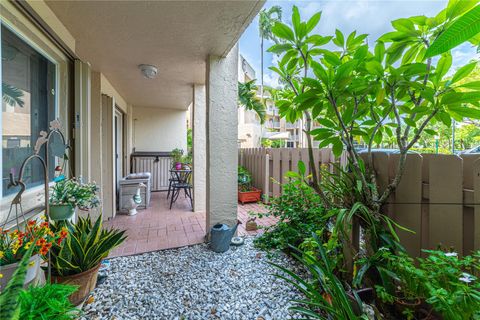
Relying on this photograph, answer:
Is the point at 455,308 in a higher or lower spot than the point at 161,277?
higher

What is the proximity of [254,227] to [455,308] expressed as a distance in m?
2.13

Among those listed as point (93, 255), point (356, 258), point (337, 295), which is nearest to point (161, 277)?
A: point (93, 255)

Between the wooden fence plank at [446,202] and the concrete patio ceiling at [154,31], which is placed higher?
the concrete patio ceiling at [154,31]

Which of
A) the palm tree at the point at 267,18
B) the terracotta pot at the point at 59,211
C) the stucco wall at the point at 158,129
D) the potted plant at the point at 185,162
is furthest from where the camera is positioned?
the palm tree at the point at 267,18

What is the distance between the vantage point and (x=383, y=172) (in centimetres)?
141

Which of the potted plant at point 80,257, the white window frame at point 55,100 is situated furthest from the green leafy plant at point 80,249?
the white window frame at point 55,100

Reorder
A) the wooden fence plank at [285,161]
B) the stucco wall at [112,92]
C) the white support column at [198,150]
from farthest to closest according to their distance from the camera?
the wooden fence plank at [285,161] < the white support column at [198,150] < the stucco wall at [112,92]

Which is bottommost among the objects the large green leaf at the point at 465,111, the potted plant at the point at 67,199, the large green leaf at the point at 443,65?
the potted plant at the point at 67,199

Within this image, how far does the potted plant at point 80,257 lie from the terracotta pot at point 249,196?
112 inches

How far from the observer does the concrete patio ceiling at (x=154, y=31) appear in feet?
5.24

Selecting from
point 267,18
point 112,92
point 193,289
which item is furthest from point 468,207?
point 267,18

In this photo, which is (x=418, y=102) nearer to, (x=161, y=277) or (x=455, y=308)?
(x=455, y=308)

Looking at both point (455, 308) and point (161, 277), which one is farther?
point (161, 277)

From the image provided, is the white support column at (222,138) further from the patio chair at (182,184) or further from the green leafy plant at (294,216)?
the patio chair at (182,184)
